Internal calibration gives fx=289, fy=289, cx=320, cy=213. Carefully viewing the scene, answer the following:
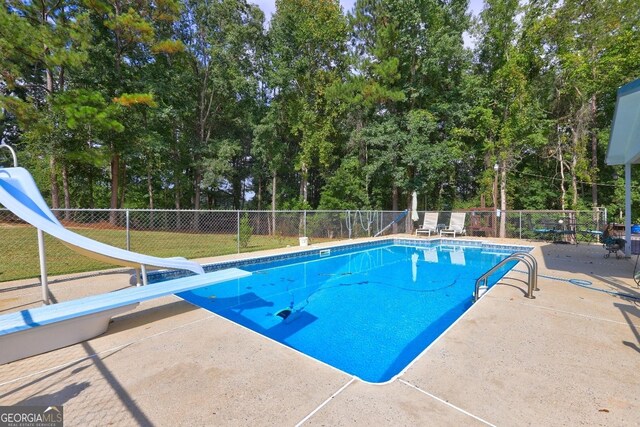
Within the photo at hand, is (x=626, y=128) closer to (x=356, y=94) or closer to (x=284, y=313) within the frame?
(x=284, y=313)

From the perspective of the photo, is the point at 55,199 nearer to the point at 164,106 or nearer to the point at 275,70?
the point at 164,106

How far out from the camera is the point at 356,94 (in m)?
16.8

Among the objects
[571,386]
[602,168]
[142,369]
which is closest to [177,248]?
[142,369]

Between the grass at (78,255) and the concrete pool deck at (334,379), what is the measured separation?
470 cm

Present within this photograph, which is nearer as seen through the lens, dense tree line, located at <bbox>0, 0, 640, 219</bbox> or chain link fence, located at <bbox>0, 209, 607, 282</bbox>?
chain link fence, located at <bbox>0, 209, 607, 282</bbox>

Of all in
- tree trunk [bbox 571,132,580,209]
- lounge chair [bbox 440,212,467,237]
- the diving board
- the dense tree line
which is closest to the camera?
the diving board

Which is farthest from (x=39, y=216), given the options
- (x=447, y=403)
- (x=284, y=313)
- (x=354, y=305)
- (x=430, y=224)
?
(x=430, y=224)

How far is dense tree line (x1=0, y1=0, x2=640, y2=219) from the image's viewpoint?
13781 millimetres

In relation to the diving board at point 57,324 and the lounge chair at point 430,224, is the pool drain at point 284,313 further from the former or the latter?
the lounge chair at point 430,224

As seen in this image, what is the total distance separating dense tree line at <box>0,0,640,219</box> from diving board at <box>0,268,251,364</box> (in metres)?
11.6

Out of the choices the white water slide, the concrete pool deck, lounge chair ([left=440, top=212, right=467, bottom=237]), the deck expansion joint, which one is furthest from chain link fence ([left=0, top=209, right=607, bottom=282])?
the deck expansion joint

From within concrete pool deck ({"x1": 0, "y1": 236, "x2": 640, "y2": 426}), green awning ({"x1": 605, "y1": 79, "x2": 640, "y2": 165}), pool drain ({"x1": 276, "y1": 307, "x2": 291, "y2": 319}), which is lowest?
pool drain ({"x1": 276, "y1": 307, "x2": 291, "y2": 319})

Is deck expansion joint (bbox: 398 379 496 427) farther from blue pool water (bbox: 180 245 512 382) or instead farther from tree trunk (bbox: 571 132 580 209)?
tree trunk (bbox: 571 132 580 209)

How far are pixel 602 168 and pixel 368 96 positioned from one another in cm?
1522
